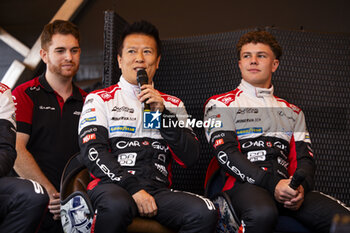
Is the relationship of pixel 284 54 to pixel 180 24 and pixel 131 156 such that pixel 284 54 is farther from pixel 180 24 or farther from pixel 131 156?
pixel 180 24

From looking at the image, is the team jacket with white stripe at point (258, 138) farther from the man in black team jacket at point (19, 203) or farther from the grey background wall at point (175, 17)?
the grey background wall at point (175, 17)

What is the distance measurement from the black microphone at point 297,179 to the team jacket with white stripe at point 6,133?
1356 mm

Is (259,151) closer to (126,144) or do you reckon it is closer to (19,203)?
(126,144)

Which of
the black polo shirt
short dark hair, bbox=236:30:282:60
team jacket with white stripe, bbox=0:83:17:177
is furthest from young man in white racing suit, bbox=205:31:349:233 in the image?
team jacket with white stripe, bbox=0:83:17:177

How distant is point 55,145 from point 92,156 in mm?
681

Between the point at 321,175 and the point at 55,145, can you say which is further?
the point at 321,175

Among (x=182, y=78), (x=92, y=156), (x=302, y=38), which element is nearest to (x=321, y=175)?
(x=302, y=38)

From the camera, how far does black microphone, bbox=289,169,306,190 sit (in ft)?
6.41

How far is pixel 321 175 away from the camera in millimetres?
2836

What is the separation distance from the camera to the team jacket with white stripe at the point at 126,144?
2.03 m

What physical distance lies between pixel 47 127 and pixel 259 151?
1314mm

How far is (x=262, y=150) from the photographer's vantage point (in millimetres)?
2309

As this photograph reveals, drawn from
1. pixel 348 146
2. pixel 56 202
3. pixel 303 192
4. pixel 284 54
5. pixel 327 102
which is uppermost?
pixel 284 54

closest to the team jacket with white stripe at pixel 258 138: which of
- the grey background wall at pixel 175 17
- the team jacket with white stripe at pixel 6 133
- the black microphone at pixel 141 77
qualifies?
the black microphone at pixel 141 77
